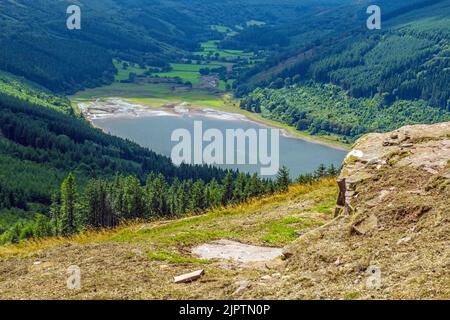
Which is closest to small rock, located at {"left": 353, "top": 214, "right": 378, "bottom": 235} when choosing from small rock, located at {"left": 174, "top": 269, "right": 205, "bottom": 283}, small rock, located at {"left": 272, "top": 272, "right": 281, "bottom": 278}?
small rock, located at {"left": 272, "top": 272, "right": 281, "bottom": 278}

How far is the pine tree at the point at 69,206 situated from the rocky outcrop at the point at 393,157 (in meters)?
61.7

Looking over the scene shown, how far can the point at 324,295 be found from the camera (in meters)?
16.7

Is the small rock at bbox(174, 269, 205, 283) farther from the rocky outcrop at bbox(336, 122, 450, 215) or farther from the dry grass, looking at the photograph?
the rocky outcrop at bbox(336, 122, 450, 215)

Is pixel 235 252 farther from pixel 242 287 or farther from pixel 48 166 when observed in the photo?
pixel 48 166

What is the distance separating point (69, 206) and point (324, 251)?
228 feet

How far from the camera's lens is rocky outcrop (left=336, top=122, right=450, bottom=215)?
2380 cm

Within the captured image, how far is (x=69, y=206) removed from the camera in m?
84.8


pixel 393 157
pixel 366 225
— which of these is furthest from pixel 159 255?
pixel 393 157

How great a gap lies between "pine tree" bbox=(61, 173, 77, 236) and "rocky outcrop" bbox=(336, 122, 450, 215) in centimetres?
6170

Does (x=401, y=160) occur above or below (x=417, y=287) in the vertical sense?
above
